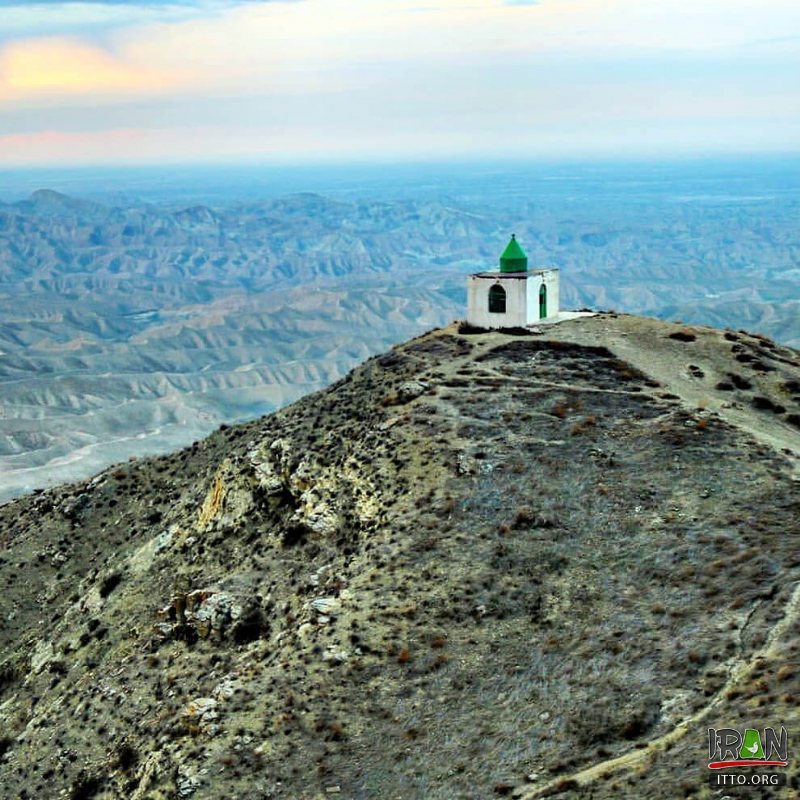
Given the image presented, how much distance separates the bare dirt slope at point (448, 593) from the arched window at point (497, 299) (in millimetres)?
2505

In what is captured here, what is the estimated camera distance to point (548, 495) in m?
29.4

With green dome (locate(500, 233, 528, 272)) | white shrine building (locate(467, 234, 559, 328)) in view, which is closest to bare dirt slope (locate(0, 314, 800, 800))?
white shrine building (locate(467, 234, 559, 328))

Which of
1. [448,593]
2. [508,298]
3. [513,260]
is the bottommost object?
[448,593]

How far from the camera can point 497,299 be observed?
4359cm

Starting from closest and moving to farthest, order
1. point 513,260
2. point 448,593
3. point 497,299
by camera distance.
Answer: point 448,593 → point 497,299 → point 513,260

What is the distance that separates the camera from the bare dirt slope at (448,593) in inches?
835

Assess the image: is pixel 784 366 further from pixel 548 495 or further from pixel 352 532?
pixel 352 532


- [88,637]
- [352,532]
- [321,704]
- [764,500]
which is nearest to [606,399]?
[764,500]

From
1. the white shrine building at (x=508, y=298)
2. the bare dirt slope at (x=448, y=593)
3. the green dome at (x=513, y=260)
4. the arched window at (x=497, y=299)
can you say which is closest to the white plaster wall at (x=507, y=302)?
the white shrine building at (x=508, y=298)

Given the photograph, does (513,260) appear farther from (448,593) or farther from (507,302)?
(448,593)

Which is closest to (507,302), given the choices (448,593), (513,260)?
(513,260)

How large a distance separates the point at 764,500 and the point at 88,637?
69.5 feet

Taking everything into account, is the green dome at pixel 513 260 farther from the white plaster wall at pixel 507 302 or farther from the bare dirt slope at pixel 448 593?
the bare dirt slope at pixel 448 593

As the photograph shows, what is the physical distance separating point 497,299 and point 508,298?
1.65 feet
